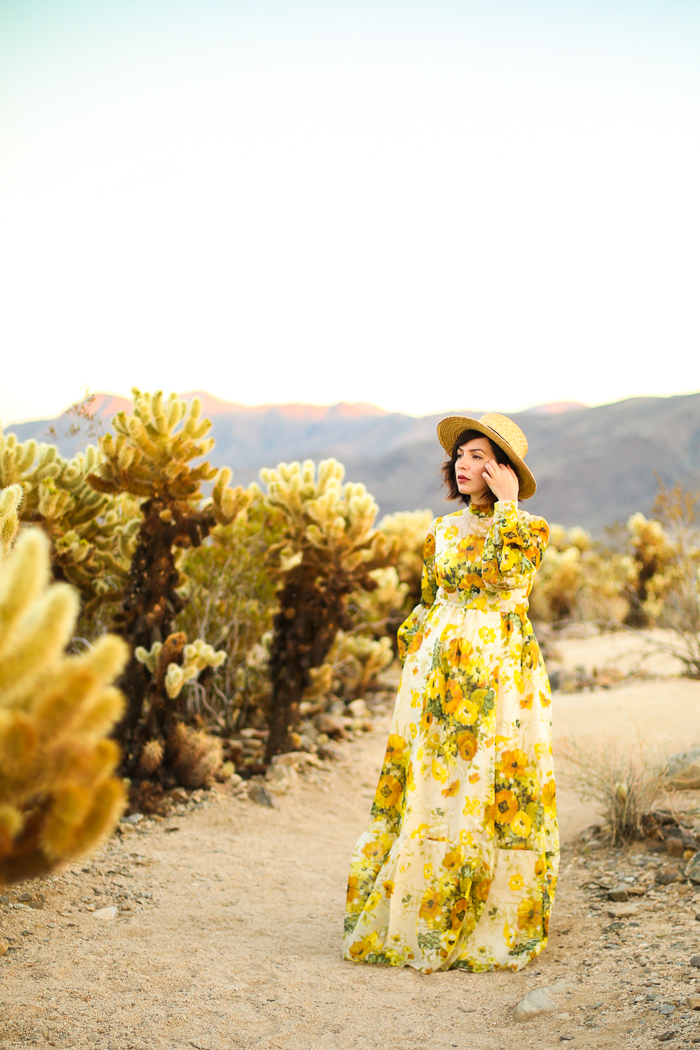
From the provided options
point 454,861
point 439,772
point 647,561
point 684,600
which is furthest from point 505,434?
point 647,561

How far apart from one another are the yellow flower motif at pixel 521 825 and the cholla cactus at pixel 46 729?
6.42ft

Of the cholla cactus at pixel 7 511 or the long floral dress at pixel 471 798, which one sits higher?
the cholla cactus at pixel 7 511

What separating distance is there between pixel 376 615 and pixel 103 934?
17.3 feet

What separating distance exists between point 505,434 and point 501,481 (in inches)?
9.2

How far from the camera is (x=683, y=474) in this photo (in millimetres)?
45875

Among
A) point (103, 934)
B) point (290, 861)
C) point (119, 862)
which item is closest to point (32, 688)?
point (103, 934)

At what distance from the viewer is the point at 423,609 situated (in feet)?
10.2

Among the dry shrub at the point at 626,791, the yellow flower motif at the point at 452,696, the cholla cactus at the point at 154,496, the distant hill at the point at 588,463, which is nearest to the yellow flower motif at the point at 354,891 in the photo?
the yellow flower motif at the point at 452,696

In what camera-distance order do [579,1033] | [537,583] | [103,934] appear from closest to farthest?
[579,1033] < [103,934] < [537,583]

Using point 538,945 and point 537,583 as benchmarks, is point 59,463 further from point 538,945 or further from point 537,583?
point 537,583

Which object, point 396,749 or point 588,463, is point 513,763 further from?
point 588,463

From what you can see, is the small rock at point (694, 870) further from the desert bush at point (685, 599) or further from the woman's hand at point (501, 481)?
the desert bush at point (685, 599)

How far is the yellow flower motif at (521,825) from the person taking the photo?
2732 mm

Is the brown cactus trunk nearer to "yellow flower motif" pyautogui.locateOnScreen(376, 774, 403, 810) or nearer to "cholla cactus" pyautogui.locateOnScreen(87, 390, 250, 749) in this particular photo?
"cholla cactus" pyautogui.locateOnScreen(87, 390, 250, 749)
